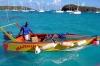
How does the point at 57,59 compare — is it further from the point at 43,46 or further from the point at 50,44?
the point at 43,46

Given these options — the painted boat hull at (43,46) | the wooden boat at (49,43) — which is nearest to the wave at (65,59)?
the wooden boat at (49,43)

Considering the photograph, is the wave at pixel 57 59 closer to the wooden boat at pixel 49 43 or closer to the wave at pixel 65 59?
the wave at pixel 65 59

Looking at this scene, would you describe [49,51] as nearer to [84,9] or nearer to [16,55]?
[16,55]

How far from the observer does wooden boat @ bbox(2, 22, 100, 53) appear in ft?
76.8

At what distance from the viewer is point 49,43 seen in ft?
77.4

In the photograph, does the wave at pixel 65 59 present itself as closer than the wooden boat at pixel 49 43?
Yes

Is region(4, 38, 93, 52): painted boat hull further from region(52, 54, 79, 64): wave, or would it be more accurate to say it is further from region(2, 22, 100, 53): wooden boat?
region(52, 54, 79, 64): wave

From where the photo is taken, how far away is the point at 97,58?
78.9 feet

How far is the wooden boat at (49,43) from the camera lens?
2341 cm

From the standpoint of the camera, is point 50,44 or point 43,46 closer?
point 43,46

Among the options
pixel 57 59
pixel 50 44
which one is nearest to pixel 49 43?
pixel 50 44

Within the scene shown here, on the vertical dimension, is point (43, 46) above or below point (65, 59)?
above

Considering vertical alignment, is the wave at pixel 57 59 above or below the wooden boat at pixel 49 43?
below

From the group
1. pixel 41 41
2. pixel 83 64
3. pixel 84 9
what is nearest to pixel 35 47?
pixel 41 41
